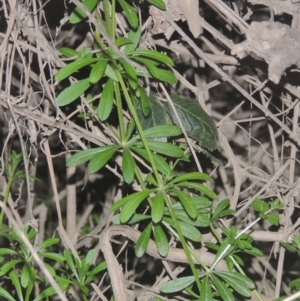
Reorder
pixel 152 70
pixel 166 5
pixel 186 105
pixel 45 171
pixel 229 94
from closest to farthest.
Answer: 1. pixel 152 70
2. pixel 166 5
3. pixel 186 105
4. pixel 229 94
5. pixel 45 171

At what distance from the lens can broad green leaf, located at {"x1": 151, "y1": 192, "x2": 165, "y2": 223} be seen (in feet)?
3.87

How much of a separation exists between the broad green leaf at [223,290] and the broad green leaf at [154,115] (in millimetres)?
380

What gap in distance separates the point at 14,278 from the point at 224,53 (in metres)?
0.76

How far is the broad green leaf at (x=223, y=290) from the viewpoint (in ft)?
4.10

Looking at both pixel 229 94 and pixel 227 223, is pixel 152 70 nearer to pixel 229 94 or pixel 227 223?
pixel 227 223

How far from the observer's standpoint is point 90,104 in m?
1.46

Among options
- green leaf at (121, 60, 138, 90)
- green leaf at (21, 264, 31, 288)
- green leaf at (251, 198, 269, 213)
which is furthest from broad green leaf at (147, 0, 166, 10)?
green leaf at (21, 264, 31, 288)

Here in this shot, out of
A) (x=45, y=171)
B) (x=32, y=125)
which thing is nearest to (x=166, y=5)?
(x=32, y=125)

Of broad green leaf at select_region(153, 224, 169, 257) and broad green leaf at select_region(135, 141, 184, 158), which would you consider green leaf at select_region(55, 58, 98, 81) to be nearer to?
broad green leaf at select_region(135, 141, 184, 158)

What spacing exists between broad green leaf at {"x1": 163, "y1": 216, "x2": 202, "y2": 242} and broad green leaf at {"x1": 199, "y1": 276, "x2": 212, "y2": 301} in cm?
9

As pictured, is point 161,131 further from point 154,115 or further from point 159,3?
point 159,3

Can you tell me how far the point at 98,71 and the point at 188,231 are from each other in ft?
1.29

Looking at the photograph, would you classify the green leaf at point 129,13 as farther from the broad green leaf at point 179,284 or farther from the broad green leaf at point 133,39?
the broad green leaf at point 179,284

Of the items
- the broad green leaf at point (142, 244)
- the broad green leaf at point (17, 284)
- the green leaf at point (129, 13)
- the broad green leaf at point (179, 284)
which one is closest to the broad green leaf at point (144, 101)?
the green leaf at point (129, 13)
